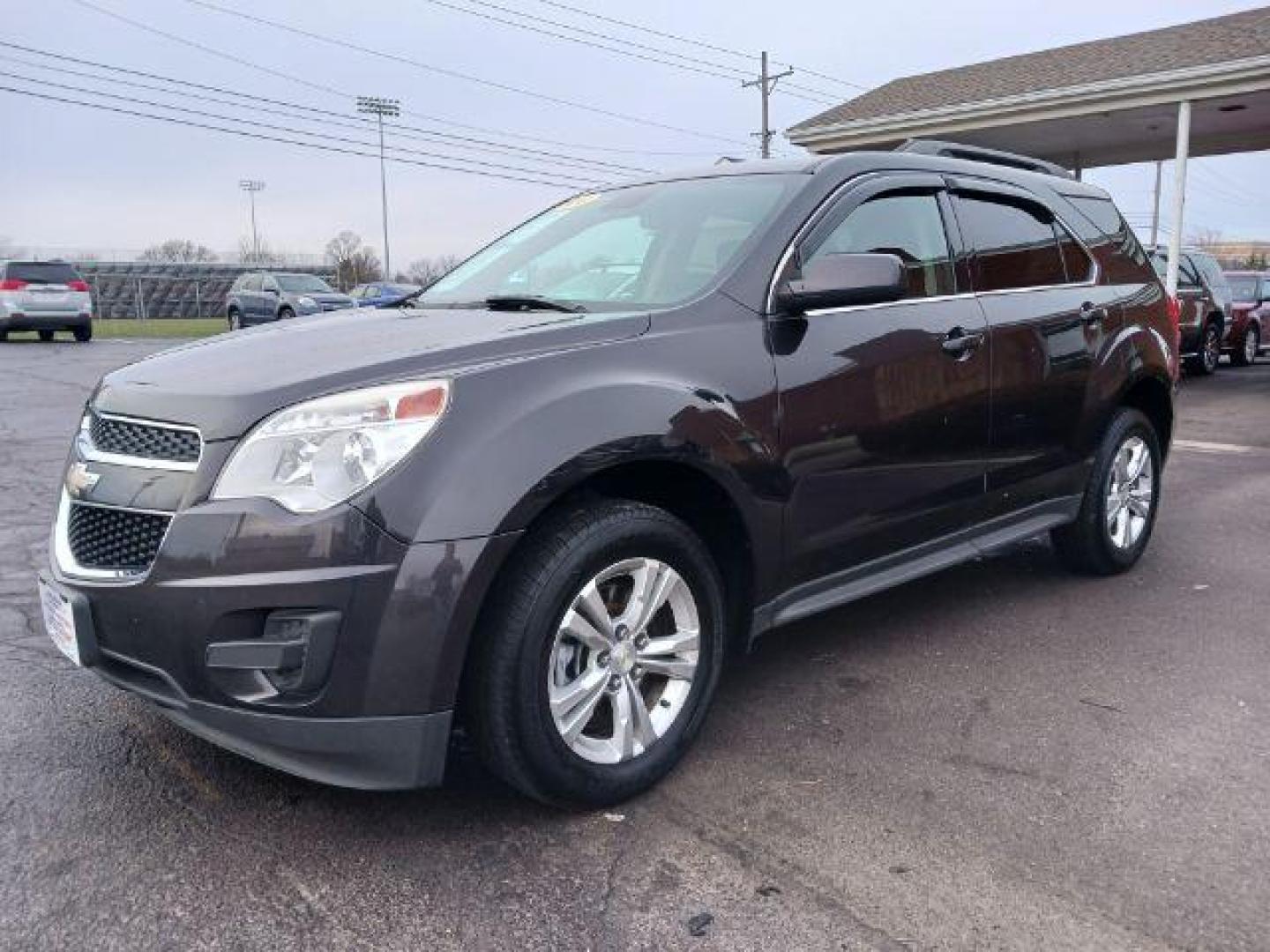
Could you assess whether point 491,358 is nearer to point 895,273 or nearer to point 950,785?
point 895,273

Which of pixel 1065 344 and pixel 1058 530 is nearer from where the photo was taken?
pixel 1065 344

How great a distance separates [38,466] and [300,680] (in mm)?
6241

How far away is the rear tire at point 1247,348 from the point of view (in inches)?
707

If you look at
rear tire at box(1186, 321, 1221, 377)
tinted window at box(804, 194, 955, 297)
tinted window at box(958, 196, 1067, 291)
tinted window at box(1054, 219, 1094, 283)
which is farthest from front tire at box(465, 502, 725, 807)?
rear tire at box(1186, 321, 1221, 377)

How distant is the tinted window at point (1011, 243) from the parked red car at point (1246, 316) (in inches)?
598

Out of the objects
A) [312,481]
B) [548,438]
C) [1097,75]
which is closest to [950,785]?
[548,438]

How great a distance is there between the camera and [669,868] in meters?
2.53

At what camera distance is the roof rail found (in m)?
4.39

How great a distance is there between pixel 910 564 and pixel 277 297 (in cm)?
2495

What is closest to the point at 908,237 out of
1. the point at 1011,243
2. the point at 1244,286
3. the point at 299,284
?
the point at 1011,243

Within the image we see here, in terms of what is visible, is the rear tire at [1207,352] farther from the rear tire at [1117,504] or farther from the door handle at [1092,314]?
the door handle at [1092,314]

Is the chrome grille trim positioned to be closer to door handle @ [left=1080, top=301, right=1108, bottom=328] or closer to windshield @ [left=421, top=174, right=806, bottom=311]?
windshield @ [left=421, top=174, right=806, bottom=311]

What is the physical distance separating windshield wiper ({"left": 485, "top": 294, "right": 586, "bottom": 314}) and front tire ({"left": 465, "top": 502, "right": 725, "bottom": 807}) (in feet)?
2.50

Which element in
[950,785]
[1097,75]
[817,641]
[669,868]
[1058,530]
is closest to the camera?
[669,868]
